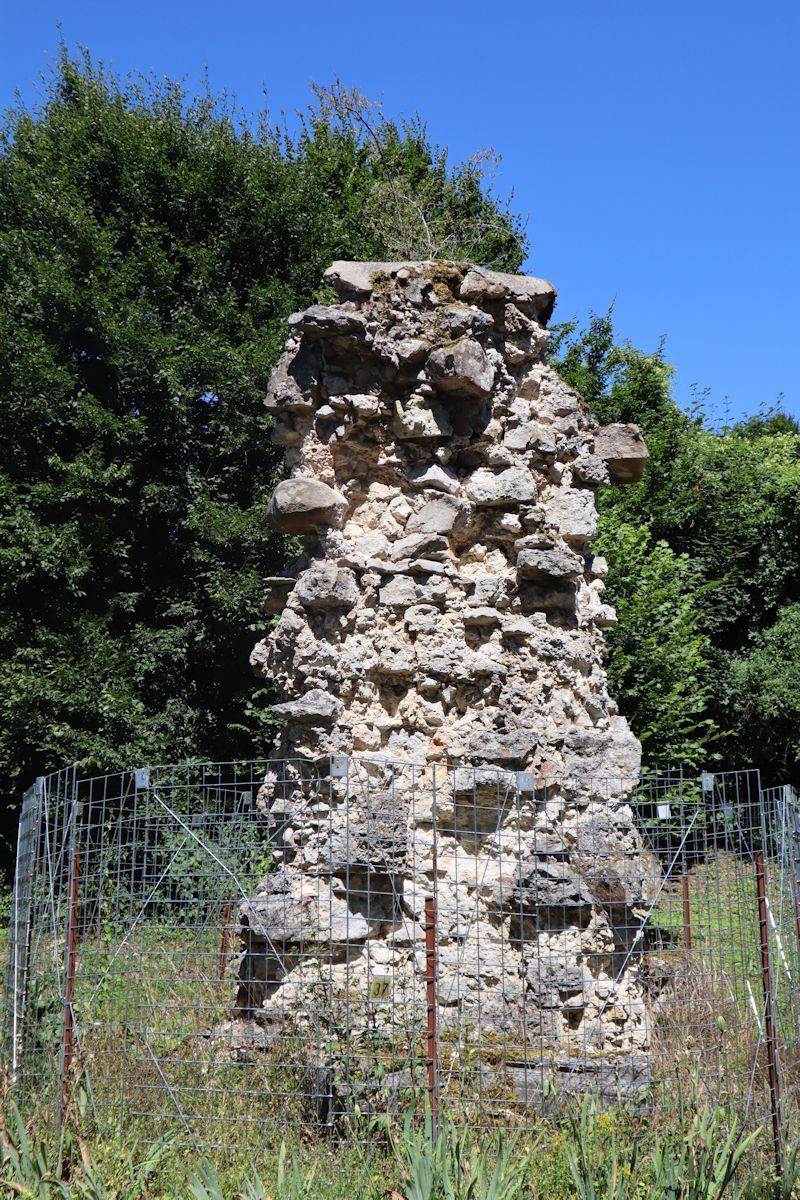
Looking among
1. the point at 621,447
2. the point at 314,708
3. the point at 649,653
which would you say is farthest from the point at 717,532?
the point at 314,708

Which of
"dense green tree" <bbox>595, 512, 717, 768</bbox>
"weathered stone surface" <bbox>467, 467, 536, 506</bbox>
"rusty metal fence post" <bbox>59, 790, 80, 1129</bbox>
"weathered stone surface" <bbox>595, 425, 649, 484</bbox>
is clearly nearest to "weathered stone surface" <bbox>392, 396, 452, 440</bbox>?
"weathered stone surface" <bbox>467, 467, 536, 506</bbox>

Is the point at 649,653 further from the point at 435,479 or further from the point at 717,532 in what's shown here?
the point at 435,479

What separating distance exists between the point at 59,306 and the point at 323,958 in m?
9.85

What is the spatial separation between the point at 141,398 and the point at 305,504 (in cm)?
815

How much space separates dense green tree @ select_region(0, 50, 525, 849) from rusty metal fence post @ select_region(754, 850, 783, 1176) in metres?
8.09

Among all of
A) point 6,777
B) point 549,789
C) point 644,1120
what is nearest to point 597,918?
point 549,789

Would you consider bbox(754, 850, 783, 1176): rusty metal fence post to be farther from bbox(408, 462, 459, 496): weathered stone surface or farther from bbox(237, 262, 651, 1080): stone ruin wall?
bbox(408, 462, 459, 496): weathered stone surface

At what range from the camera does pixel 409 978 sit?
512 cm

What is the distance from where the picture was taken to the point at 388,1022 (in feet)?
15.8

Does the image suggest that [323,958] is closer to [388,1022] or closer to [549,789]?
[388,1022]

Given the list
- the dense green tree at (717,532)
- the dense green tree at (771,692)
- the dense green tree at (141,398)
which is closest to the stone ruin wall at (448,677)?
the dense green tree at (141,398)

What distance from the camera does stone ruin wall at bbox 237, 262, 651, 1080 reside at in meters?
5.16

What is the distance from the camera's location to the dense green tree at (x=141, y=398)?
1222 centimetres

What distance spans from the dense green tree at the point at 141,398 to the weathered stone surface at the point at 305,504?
5928mm
